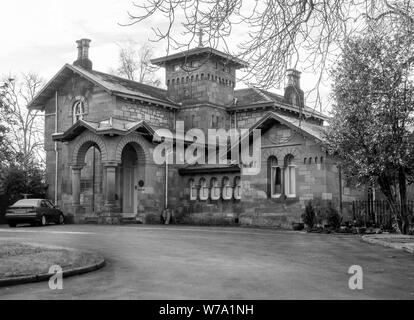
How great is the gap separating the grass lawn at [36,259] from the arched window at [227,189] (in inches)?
663

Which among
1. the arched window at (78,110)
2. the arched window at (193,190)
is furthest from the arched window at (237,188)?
the arched window at (78,110)

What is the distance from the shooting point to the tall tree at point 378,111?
20469 millimetres

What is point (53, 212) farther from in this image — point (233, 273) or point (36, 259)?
point (233, 273)

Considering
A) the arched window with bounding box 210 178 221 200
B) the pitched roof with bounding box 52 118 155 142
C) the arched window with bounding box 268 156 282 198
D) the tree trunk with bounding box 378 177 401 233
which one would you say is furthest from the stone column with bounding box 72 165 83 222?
the tree trunk with bounding box 378 177 401 233

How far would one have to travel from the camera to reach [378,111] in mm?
21062

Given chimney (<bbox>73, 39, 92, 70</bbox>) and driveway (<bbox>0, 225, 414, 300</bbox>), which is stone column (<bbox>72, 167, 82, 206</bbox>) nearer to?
chimney (<bbox>73, 39, 92, 70</bbox>)

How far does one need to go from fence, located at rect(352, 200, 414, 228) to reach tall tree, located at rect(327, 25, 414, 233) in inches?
113

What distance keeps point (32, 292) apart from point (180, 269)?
9.94 feet

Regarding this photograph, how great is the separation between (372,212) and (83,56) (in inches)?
802

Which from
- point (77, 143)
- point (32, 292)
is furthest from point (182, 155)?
point (32, 292)

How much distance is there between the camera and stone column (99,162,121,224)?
2867 centimetres

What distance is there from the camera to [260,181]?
1109 inches

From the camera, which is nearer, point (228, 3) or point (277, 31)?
point (228, 3)
